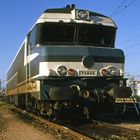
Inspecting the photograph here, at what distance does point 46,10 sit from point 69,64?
213 centimetres

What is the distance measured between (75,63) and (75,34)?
128cm

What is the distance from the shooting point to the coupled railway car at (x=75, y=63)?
13695mm

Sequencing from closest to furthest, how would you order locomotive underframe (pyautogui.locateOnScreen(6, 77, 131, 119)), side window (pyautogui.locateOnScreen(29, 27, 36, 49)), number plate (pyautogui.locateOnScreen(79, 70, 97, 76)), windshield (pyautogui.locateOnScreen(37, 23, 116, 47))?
locomotive underframe (pyautogui.locateOnScreen(6, 77, 131, 119)) → number plate (pyautogui.locateOnScreen(79, 70, 97, 76)) → windshield (pyautogui.locateOnScreen(37, 23, 116, 47)) → side window (pyautogui.locateOnScreen(29, 27, 36, 49))

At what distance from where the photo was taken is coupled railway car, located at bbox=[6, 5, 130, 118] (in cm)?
1370

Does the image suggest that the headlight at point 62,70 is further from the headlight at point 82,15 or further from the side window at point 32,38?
the headlight at point 82,15

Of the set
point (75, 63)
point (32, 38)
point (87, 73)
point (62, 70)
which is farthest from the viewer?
point (32, 38)

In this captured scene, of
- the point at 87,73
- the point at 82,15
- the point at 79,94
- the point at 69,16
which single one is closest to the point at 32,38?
the point at 69,16

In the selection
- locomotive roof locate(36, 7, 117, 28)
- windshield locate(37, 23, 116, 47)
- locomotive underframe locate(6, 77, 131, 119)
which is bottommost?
locomotive underframe locate(6, 77, 131, 119)

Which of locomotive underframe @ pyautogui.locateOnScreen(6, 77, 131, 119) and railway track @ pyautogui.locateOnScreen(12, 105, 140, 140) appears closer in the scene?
railway track @ pyautogui.locateOnScreen(12, 105, 140, 140)

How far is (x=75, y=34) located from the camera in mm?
14680

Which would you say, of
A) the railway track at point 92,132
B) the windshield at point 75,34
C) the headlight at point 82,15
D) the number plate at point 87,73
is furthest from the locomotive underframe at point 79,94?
the headlight at point 82,15

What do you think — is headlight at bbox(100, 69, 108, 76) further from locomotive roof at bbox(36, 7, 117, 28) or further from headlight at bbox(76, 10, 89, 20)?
headlight at bbox(76, 10, 89, 20)

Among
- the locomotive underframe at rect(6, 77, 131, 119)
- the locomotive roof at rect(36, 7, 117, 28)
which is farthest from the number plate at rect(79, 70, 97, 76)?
the locomotive roof at rect(36, 7, 117, 28)

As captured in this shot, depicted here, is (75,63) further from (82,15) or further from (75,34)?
(82,15)
